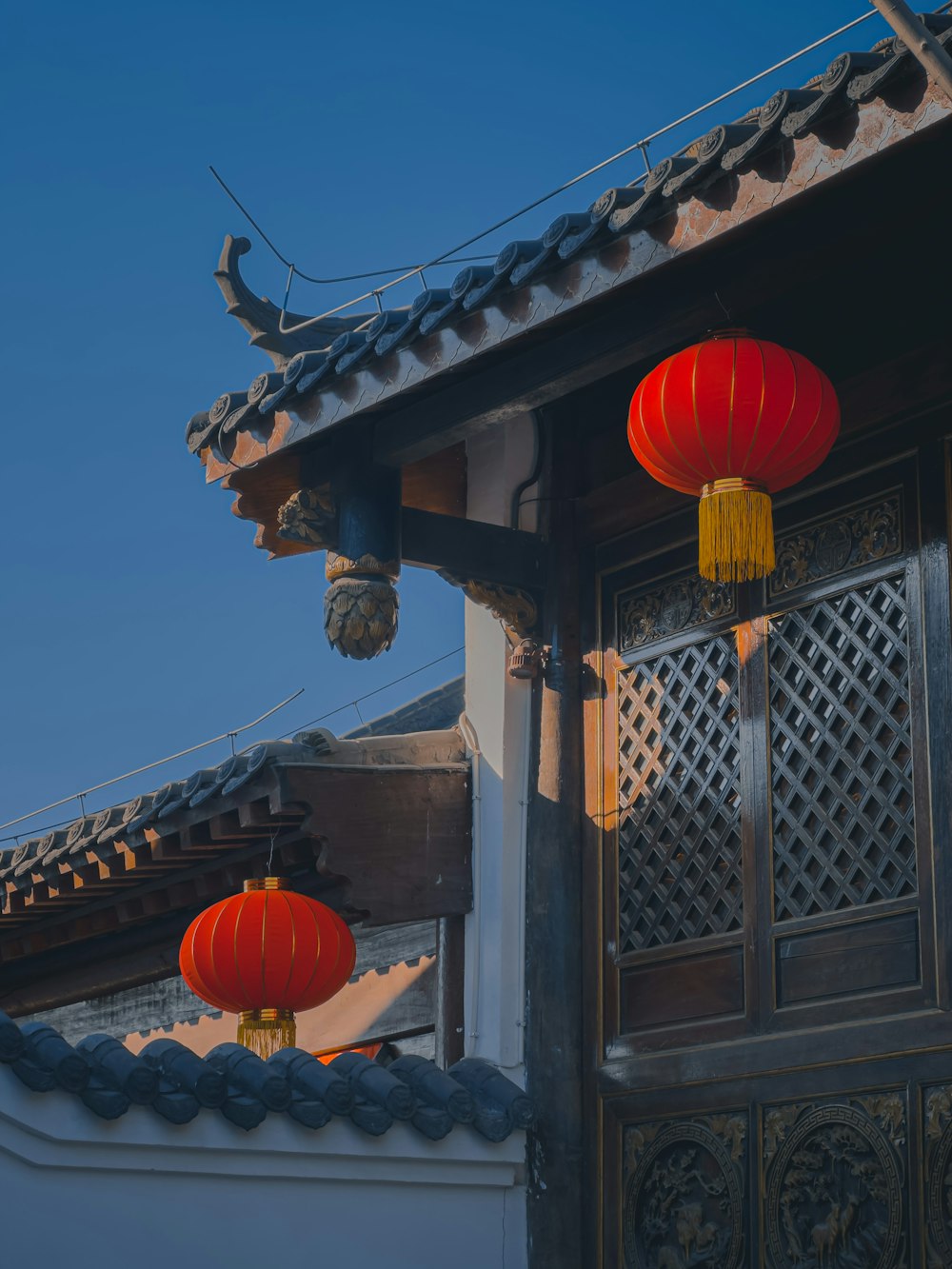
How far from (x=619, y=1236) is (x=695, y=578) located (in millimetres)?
2435

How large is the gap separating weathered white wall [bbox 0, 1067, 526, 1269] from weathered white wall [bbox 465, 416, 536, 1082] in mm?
564

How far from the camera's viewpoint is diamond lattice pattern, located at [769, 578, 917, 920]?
18.4 feet

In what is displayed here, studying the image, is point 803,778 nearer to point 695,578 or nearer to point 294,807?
point 695,578

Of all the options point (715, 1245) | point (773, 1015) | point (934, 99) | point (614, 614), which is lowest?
point (715, 1245)

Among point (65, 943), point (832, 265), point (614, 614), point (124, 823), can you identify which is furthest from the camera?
point (65, 943)

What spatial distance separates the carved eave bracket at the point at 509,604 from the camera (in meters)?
7.04

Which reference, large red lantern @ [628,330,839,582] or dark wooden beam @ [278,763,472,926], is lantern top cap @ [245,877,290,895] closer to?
dark wooden beam @ [278,763,472,926]

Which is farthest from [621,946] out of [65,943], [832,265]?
[65,943]

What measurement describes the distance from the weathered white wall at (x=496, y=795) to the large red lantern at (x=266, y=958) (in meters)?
0.70

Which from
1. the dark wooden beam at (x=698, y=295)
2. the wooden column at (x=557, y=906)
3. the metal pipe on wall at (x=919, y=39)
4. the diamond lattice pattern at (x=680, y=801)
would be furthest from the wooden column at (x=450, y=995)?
the metal pipe on wall at (x=919, y=39)

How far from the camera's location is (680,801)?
21.1ft

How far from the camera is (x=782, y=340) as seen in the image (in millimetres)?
6430

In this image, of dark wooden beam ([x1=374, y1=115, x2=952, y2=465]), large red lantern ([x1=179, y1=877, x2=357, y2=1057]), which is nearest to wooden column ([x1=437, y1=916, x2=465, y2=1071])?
large red lantern ([x1=179, y1=877, x2=357, y2=1057])

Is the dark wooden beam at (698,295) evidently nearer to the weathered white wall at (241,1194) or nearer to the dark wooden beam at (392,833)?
the dark wooden beam at (392,833)
